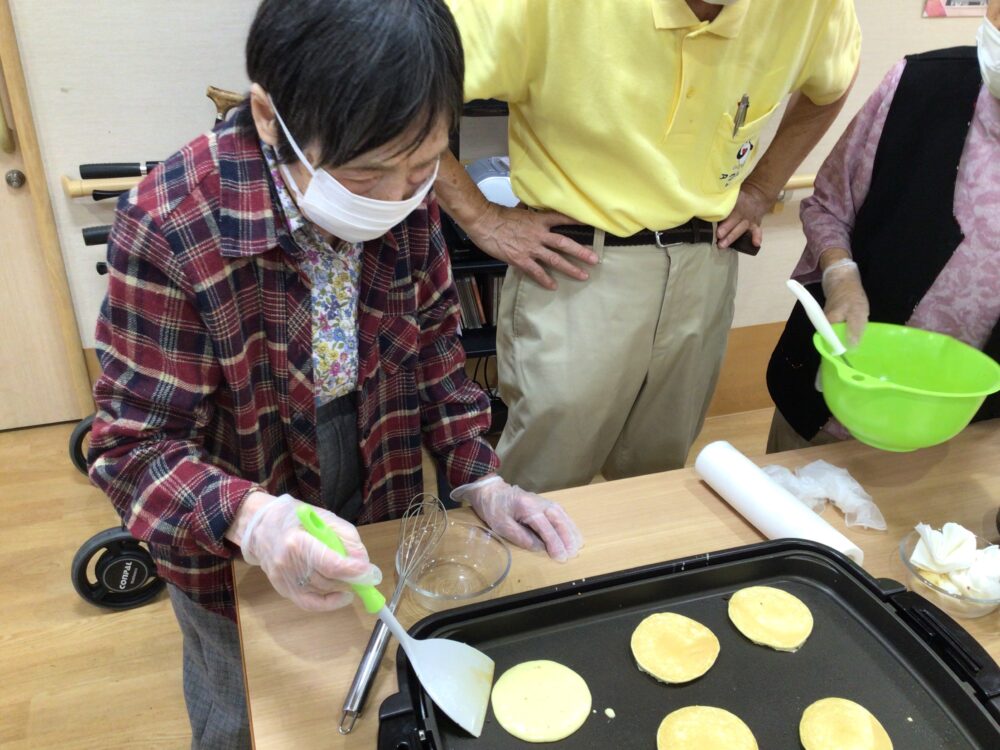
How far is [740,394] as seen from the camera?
9.99 ft

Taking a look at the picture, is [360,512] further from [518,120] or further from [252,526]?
[518,120]

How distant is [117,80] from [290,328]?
165 cm

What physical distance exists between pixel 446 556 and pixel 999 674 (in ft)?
2.08

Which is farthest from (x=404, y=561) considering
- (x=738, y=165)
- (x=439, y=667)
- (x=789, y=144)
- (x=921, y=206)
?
(x=789, y=144)

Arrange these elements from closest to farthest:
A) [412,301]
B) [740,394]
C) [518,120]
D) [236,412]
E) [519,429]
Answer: [236,412] < [412,301] < [518,120] < [519,429] < [740,394]

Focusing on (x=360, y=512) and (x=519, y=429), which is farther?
(x=519, y=429)

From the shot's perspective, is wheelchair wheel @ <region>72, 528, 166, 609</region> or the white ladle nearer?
the white ladle

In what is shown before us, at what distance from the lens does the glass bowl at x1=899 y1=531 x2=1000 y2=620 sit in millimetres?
910

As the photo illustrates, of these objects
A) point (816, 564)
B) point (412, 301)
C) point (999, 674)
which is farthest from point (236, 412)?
point (999, 674)

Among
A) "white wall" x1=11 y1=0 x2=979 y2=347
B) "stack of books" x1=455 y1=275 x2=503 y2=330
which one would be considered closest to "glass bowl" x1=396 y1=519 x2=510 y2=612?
"stack of books" x1=455 y1=275 x2=503 y2=330

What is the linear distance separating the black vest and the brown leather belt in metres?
0.32

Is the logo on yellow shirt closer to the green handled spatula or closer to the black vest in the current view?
the black vest

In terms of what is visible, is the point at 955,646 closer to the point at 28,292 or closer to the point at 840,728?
the point at 840,728

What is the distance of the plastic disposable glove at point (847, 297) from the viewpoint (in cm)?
114
